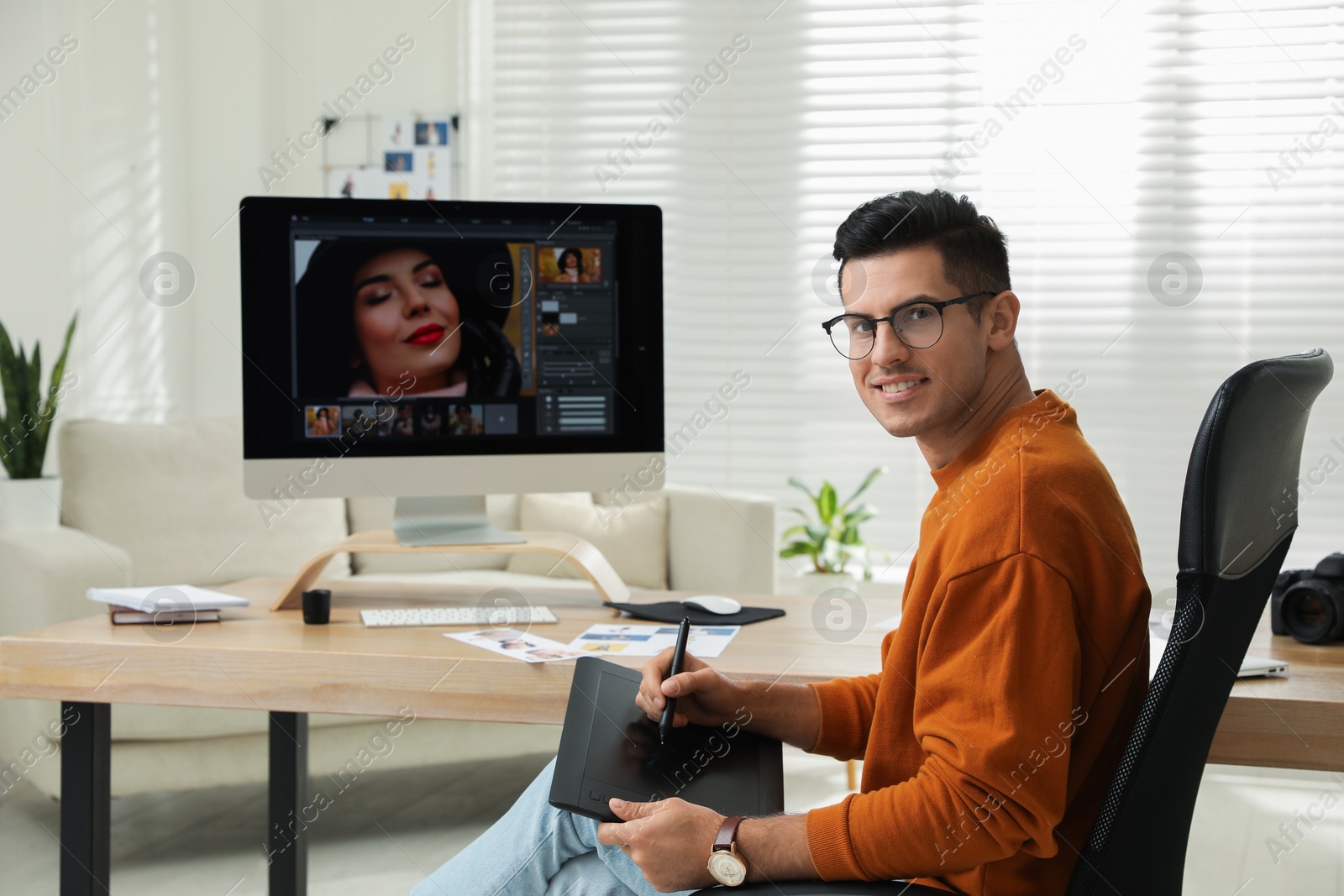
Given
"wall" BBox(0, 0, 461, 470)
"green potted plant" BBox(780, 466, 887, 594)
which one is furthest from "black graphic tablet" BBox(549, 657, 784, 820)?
"wall" BBox(0, 0, 461, 470)

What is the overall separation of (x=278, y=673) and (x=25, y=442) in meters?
1.87

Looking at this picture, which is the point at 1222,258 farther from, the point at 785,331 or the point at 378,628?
the point at 378,628

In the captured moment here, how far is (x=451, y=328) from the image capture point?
184 centimetres

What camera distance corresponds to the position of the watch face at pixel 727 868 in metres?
0.99

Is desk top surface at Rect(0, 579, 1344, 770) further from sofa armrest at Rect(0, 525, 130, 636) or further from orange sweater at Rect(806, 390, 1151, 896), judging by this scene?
sofa armrest at Rect(0, 525, 130, 636)

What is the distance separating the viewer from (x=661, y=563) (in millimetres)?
3152

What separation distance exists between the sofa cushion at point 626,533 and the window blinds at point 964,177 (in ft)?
2.15

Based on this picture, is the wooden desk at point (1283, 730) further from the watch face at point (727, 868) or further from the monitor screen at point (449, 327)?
the monitor screen at point (449, 327)

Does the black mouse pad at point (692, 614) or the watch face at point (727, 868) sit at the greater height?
the black mouse pad at point (692, 614)

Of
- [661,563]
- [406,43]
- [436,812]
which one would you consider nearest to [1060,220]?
Answer: [661,563]

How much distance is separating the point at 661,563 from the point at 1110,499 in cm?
222

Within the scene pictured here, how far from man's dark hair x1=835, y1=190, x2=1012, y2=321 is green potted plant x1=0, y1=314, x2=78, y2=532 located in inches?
99.8

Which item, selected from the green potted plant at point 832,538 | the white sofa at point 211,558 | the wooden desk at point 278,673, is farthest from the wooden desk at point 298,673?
the green potted plant at point 832,538

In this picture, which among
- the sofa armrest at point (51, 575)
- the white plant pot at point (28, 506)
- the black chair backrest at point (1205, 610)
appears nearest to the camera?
the black chair backrest at point (1205, 610)
